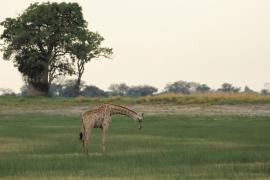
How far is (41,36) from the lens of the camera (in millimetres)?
84500

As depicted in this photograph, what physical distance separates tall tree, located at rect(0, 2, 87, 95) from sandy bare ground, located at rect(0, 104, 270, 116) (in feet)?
69.7

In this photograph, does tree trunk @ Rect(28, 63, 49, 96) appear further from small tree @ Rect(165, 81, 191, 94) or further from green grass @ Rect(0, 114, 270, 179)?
small tree @ Rect(165, 81, 191, 94)

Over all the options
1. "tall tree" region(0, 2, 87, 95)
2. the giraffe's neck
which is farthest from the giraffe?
"tall tree" region(0, 2, 87, 95)

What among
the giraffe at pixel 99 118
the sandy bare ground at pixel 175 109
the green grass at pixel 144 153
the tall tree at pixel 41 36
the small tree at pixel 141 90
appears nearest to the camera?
the green grass at pixel 144 153

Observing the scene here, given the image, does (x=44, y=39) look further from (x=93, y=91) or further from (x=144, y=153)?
(x=93, y=91)

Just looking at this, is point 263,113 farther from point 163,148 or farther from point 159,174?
point 159,174

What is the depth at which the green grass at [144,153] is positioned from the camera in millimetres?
20567

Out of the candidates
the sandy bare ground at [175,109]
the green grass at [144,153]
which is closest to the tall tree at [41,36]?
the sandy bare ground at [175,109]

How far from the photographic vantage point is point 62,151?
1070 inches

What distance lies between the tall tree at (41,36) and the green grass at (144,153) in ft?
141

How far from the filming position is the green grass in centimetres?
2057

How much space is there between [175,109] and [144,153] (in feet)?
114

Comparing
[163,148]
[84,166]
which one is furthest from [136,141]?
[84,166]

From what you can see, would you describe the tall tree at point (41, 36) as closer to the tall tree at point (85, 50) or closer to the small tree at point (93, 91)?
the tall tree at point (85, 50)
